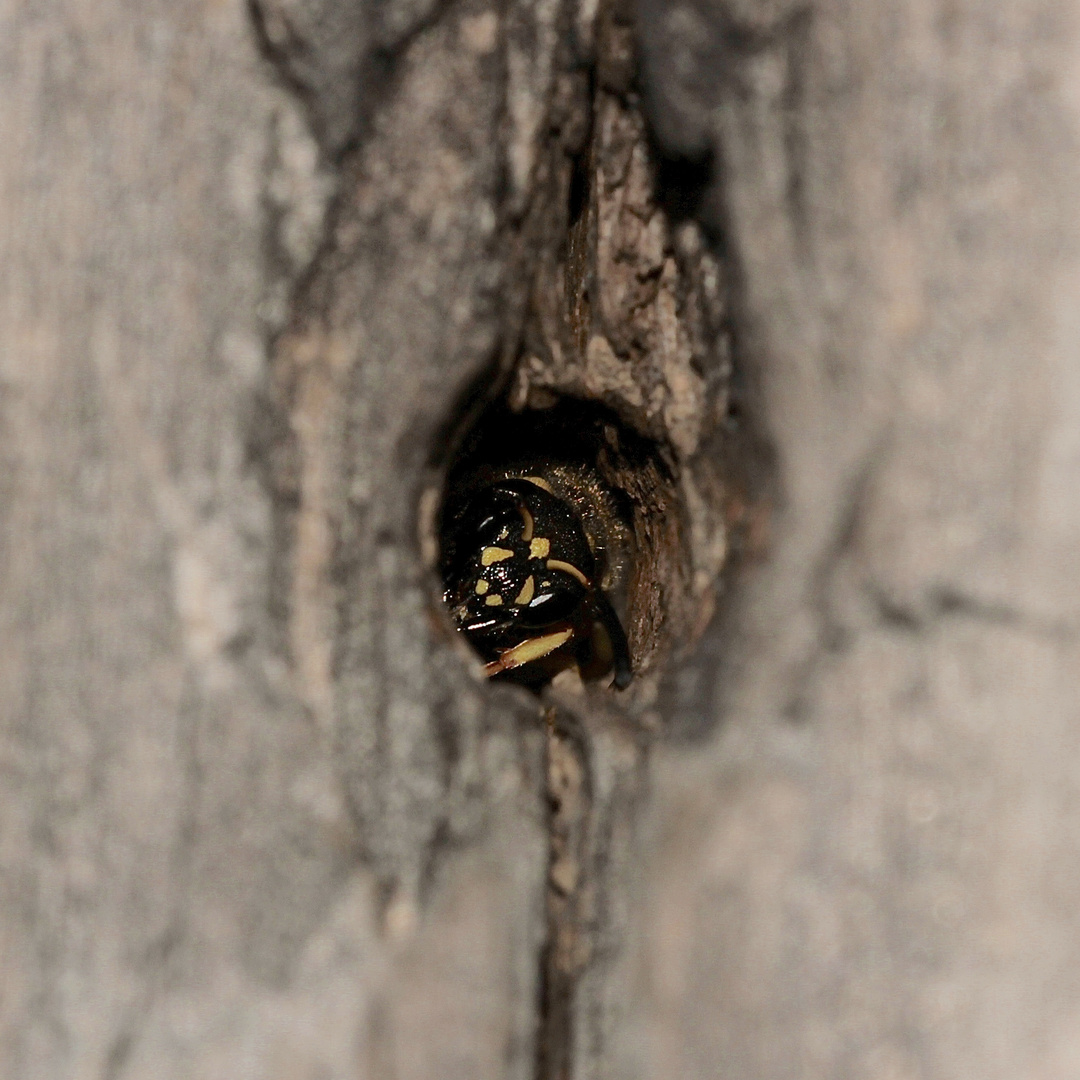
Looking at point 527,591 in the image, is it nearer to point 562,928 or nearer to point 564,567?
point 564,567

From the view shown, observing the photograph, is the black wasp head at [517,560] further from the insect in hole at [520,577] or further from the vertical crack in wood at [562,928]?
the vertical crack in wood at [562,928]

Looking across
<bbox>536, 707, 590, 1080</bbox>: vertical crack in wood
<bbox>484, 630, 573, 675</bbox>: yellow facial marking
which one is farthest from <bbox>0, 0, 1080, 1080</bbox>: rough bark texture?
<bbox>484, 630, 573, 675</bbox>: yellow facial marking

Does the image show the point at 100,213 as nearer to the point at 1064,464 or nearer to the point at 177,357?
the point at 177,357

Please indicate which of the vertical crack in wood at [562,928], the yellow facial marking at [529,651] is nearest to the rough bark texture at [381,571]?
the vertical crack in wood at [562,928]

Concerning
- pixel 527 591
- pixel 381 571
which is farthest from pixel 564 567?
pixel 381 571

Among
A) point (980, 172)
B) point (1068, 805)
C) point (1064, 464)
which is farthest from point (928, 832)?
point (980, 172)

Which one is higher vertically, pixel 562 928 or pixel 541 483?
pixel 541 483

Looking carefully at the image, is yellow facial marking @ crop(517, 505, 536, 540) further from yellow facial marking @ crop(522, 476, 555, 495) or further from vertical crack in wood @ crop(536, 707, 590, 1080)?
vertical crack in wood @ crop(536, 707, 590, 1080)
